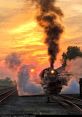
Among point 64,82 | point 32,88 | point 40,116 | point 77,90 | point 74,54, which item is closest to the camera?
point 40,116

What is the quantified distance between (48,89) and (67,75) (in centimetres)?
1006

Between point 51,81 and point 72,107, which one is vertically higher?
point 51,81

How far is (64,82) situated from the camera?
5053 cm

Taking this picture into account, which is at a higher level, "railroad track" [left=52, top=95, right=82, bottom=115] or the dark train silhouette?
the dark train silhouette

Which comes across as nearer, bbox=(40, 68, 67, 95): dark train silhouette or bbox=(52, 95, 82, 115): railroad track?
bbox=(52, 95, 82, 115): railroad track

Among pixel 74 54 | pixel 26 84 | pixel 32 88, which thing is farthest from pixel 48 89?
pixel 74 54

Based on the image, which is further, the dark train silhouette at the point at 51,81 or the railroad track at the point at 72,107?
the dark train silhouette at the point at 51,81

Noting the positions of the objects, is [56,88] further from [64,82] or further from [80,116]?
[80,116]

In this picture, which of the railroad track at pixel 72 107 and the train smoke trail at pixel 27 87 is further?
the train smoke trail at pixel 27 87

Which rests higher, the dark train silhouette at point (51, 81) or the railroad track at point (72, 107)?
the dark train silhouette at point (51, 81)

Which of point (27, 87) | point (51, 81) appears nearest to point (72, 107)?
point (51, 81)

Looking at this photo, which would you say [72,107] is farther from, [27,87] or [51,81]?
[27,87]

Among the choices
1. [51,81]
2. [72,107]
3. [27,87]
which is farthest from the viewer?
[27,87]

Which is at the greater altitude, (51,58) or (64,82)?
(51,58)
